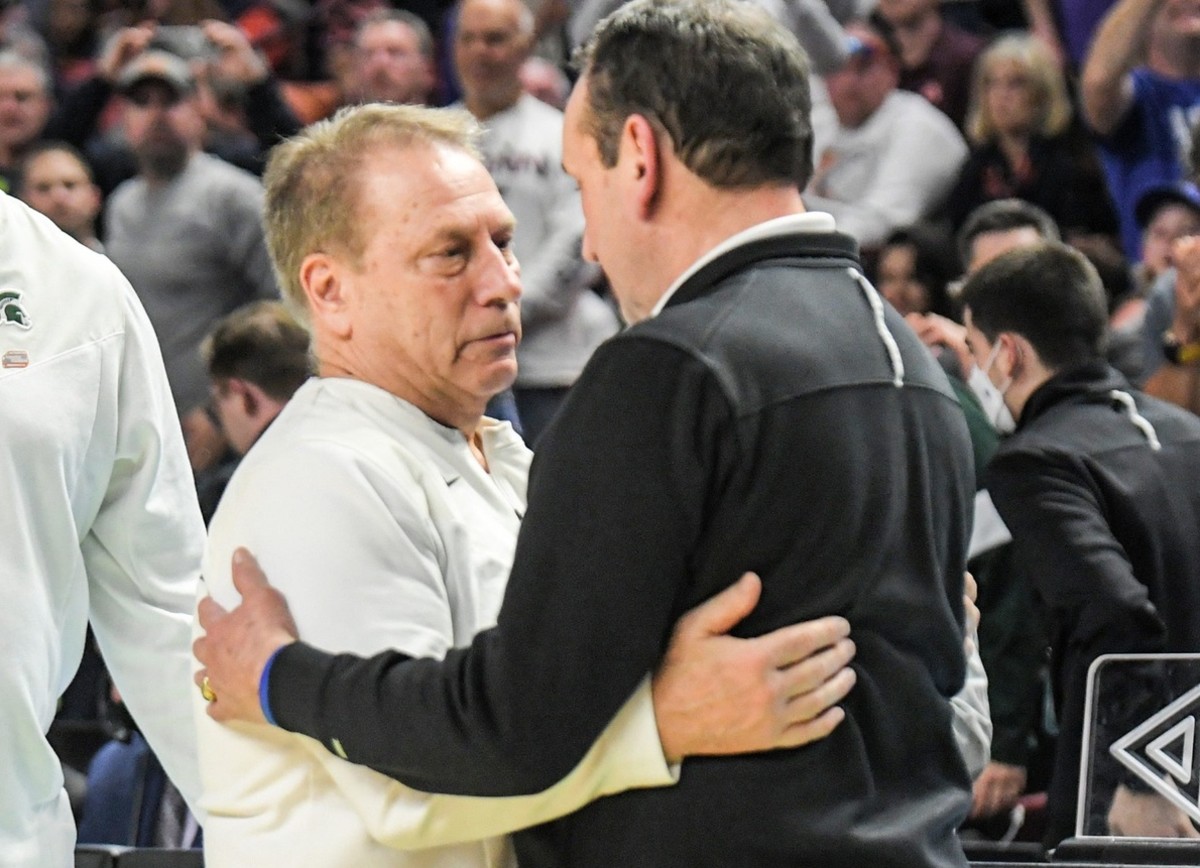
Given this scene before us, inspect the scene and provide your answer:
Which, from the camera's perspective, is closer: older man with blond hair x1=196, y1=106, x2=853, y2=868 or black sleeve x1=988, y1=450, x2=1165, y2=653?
older man with blond hair x1=196, y1=106, x2=853, y2=868

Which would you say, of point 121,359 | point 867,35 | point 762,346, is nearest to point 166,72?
point 867,35

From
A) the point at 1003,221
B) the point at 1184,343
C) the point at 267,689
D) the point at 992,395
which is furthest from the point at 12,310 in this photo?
the point at 1003,221

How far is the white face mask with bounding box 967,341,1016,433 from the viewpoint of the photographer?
4.23 meters

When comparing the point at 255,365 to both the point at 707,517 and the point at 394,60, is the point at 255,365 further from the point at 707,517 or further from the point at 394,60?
the point at 707,517

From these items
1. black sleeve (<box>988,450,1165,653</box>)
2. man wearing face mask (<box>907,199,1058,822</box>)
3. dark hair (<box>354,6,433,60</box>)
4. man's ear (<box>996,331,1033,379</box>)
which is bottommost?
man wearing face mask (<box>907,199,1058,822</box>)

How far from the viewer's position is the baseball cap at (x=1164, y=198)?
5320 millimetres

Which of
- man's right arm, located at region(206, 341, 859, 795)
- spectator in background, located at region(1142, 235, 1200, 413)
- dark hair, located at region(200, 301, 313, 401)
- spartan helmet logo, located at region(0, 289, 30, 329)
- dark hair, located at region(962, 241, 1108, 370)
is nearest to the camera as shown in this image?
man's right arm, located at region(206, 341, 859, 795)

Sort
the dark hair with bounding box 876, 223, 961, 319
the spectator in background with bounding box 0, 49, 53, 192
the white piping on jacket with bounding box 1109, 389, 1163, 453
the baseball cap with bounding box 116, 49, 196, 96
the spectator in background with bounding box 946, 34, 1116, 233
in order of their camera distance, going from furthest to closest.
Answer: the spectator in background with bounding box 0, 49, 53, 192 → the baseball cap with bounding box 116, 49, 196, 96 → the spectator in background with bounding box 946, 34, 1116, 233 → the dark hair with bounding box 876, 223, 961, 319 → the white piping on jacket with bounding box 1109, 389, 1163, 453

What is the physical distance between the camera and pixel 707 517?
5.52ft

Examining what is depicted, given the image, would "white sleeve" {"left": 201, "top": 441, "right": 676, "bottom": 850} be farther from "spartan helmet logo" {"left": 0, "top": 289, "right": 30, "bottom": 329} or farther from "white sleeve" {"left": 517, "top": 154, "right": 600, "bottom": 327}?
"white sleeve" {"left": 517, "top": 154, "right": 600, "bottom": 327}

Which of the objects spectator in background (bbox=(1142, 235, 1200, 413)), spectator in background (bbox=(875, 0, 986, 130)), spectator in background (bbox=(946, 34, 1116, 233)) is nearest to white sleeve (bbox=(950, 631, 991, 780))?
spectator in background (bbox=(1142, 235, 1200, 413))

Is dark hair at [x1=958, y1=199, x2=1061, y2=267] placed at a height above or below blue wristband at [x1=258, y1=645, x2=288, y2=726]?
below

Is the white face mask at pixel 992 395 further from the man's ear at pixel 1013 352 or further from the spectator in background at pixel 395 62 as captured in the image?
the spectator in background at pixel 395 62

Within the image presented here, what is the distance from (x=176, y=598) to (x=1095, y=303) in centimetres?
237
